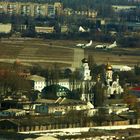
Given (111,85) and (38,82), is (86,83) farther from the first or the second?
(38,82)

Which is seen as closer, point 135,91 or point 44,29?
point 135,91

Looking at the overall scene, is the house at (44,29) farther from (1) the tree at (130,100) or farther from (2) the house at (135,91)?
(1) the tree at (130,100)

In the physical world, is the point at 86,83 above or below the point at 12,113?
below

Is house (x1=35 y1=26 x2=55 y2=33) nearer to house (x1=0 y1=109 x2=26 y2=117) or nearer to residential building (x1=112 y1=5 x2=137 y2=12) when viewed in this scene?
residential building (x1=112 y1=5 x2=137 y2=12)

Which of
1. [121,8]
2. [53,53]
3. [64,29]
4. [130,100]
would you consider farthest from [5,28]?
[130,100]

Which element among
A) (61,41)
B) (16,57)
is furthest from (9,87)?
(61,41)

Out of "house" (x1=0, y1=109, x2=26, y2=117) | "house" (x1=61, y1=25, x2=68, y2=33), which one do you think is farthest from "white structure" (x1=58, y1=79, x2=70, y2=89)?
"house" (x1=61, y1=25, x2=68, y2=33)
